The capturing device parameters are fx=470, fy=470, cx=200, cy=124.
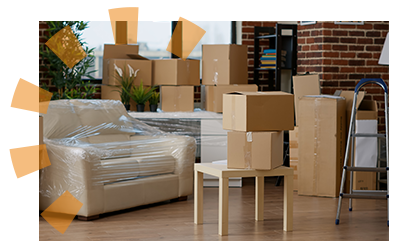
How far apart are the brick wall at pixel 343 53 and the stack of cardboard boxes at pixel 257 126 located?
6.01 ft

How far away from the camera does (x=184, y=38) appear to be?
4.60 metres

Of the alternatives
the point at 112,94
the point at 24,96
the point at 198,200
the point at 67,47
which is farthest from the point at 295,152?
the point at 24,96

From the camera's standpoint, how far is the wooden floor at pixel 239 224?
2.74m

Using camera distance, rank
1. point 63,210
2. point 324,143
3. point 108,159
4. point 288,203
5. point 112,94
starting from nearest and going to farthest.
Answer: point 288,203, point 63,210, point 108,159, point 324,143, point 112,94

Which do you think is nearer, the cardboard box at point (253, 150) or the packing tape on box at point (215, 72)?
the cardboard box at point (253, 150)

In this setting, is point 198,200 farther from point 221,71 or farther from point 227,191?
point 221,71

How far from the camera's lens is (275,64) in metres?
4.56

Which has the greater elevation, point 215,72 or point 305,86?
point 215,72

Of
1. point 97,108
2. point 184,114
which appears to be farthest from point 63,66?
point 184,114

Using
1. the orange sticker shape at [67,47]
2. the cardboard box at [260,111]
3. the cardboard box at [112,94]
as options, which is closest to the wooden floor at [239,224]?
the cardboard box at [260,111]

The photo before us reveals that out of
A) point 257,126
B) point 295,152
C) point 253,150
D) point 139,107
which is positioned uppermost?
point 139,107

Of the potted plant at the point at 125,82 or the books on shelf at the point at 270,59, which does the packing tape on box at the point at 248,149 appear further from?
the books on shelf at the point at 270,59

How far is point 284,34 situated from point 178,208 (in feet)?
7.43

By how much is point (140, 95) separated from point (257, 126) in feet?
6.02
